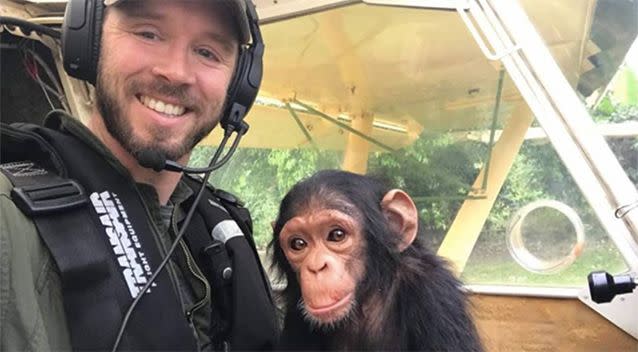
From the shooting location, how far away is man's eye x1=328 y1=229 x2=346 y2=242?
1565 millimetres

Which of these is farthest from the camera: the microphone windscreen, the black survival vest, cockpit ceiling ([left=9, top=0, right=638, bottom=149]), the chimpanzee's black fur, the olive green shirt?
cockpit ceiling ([left=9, top=0, right=638, bottom=149])

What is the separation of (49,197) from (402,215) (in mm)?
850

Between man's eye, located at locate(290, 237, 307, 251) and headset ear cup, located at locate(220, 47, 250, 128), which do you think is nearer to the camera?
headset ear cup, located at locate(220, 47, 250, 128)

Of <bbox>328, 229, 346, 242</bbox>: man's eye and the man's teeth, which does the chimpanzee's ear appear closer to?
<bbox>328, 229, 346, 242</bbox>: man's eye

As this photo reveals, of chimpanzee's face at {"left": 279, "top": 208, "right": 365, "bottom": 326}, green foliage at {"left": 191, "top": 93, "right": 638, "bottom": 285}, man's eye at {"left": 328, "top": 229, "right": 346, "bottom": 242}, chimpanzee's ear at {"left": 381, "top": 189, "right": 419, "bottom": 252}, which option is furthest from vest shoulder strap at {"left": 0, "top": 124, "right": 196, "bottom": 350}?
green foliage at {"left": 191, "top": 93, "right": 638, "bottom": 285}

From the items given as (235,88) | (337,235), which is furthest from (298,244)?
(235,88)

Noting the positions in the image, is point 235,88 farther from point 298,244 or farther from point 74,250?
point 74,250

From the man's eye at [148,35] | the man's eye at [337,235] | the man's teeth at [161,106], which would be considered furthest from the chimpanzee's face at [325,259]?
the man's eye at [148,35]

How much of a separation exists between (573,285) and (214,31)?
1.09m

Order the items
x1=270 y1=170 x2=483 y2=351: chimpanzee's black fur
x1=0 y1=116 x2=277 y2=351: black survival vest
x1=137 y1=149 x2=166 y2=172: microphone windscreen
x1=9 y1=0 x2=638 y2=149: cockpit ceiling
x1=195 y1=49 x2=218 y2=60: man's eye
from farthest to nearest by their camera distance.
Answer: x1=9 y1=0 x2=638 y2=149: cockpit ceiling, x1=270 y1=170 x2=483 y2=351: chimpanzee's black fur, x1=195 y1=49 x2=218 y2=60: man's eye, x1=137 y1=149 x2=166 y2=172: microphone windscreen, x1=0 y1=116 x2=277 y2=351: black survival vest

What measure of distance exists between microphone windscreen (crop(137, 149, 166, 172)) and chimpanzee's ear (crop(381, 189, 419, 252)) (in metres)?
0.61

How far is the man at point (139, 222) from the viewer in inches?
40.6

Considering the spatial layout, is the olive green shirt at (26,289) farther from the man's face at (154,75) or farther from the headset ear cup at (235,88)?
the headset ear cup at (235,88)

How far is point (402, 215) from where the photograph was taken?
1600 mm
